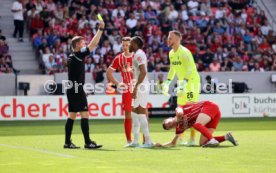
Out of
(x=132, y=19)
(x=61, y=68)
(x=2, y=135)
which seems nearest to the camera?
(x=2, y=135)

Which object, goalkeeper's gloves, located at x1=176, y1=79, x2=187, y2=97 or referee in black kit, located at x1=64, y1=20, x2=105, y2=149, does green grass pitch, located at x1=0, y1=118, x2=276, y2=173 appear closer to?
referee in black kit, located at x1=64, y1=20, x2=105, y2=149

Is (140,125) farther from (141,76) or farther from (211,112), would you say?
(211,112)

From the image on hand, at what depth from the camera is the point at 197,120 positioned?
61.1ft

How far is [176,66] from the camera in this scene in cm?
1955

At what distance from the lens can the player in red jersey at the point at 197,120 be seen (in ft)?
60.4

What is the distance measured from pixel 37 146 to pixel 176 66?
3.67 meters

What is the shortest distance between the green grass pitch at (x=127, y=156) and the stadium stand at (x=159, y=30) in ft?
43.7

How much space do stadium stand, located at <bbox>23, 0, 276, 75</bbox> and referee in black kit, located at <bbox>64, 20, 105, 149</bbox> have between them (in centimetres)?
1777

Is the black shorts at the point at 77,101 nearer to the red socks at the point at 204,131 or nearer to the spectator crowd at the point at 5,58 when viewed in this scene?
the red socks at the point at 204,131

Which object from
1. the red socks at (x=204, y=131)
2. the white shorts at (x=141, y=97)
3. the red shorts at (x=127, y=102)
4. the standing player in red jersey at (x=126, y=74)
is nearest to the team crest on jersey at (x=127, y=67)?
the standing player in red jersey at (x=126, y=74)

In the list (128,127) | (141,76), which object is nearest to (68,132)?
(128,127)

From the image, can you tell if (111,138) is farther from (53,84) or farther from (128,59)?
(53,84)

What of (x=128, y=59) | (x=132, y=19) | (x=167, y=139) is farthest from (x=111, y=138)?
(x=132, y=19)

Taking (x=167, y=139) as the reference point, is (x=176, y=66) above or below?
above
